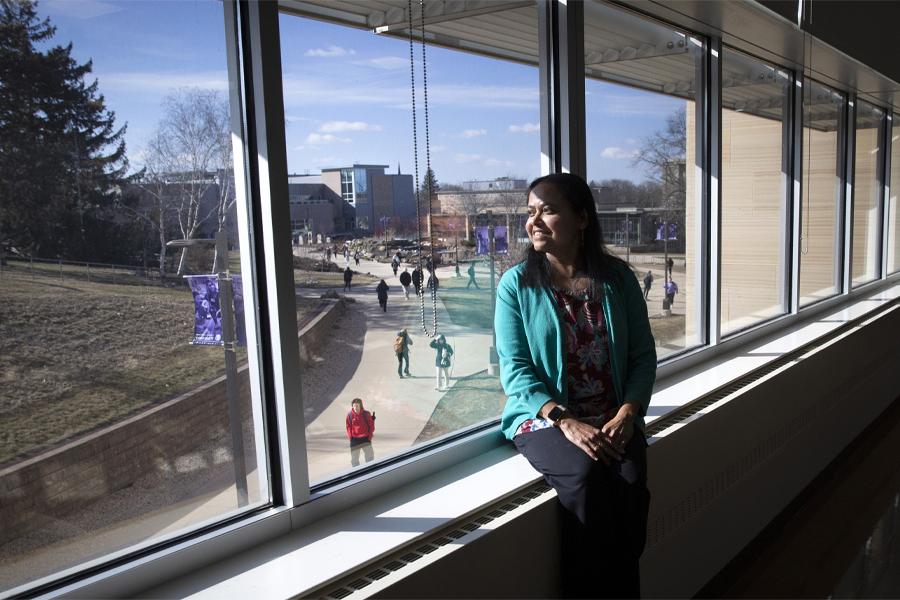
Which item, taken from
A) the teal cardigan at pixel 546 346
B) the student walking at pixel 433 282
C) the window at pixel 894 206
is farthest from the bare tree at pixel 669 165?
the window at pixel 894 206

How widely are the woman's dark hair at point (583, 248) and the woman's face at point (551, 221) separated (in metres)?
0.02

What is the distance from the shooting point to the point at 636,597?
1.89 metres

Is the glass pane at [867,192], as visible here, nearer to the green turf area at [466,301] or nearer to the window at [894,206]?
the window at [894,206]

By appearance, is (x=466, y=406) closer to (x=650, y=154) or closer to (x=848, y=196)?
(x=650, y=154)

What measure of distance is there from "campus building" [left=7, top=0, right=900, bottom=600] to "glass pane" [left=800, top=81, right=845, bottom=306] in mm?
516

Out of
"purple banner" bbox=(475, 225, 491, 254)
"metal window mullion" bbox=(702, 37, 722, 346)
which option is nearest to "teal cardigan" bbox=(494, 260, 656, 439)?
"purple banner" bbox=(475, 225, 491, 254)

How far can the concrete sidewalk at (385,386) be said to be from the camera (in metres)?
1.84

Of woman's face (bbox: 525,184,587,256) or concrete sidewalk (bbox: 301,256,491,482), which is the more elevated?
woman's face (bbox: 525,184,587,256)

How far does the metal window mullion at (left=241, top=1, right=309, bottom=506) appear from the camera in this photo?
1557 mm

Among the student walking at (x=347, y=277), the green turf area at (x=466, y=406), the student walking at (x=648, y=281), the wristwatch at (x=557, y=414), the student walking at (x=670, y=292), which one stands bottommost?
the green turf area at (x=466, y=406)

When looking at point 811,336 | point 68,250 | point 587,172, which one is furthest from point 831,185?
point 68,250

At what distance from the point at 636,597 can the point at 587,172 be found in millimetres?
1506

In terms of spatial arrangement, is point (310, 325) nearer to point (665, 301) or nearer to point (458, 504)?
point (458, 504)

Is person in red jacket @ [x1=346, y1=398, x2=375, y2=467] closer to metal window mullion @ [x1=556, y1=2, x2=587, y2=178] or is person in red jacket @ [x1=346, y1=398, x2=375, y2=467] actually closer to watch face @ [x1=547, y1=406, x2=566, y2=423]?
watch face @ [x1=547, y1=406, x2=566, y2=423]
